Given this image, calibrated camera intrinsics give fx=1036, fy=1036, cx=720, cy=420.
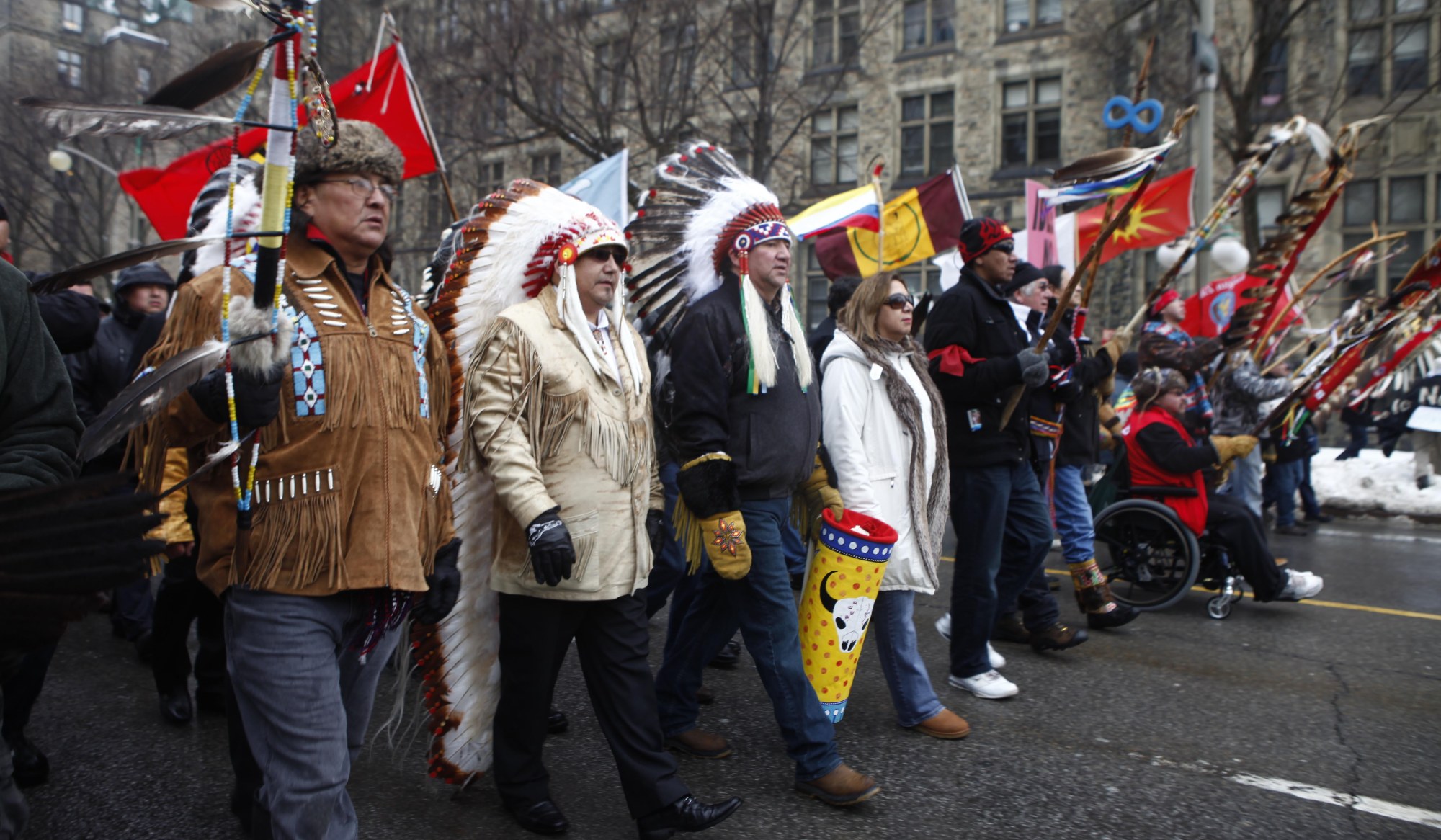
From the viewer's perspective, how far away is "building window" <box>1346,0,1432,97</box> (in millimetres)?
16625

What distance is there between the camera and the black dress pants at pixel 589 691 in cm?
300

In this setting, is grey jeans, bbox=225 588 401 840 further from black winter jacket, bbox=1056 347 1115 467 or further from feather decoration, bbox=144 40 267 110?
black winter jacket, bbox=1056 347 1115 467

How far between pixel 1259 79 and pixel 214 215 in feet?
51.5

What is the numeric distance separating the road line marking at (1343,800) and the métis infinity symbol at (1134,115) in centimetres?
307

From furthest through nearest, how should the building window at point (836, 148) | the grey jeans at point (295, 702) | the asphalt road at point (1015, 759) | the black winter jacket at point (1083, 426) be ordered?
the building window at point (836, 148) < the black winter jacket at point (1083, 426) < the asphalt road at point (1015, 759) < the grey jeans at point (295, 702)

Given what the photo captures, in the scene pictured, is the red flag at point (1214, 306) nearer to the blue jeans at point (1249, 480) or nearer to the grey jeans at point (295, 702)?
the blue jeans at point (1249, 480)

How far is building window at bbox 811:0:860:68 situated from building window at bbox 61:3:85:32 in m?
17.5

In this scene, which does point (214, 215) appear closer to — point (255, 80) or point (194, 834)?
point (255, 80)

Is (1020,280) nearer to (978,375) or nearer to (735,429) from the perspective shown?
(978,375)

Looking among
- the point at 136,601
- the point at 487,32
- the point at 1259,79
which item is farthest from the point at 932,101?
the point at 136,601

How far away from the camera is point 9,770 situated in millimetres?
2088

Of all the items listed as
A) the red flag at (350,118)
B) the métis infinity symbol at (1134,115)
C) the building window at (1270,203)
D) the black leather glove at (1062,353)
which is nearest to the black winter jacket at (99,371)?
the red flag at (350,118)

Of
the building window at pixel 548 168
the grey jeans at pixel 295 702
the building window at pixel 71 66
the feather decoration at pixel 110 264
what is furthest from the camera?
the building window at pixel 548 168

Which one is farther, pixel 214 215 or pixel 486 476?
pixel 486 476
